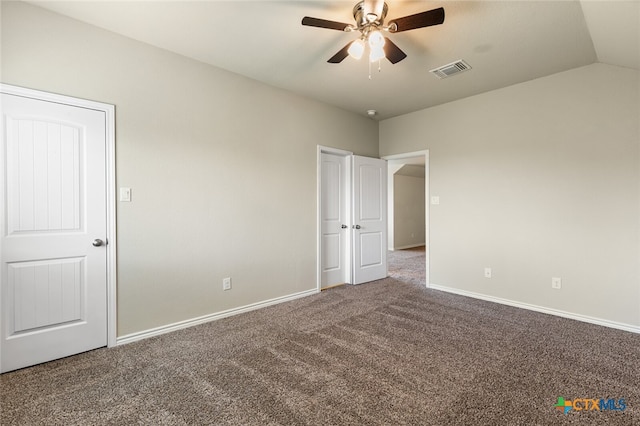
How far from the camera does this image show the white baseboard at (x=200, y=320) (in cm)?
260

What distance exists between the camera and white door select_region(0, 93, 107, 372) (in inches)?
83.0

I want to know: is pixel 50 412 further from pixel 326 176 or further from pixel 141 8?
pixel 326 176

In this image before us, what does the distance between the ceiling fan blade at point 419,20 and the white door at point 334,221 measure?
2344 millimetres

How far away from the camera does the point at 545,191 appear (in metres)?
3.36

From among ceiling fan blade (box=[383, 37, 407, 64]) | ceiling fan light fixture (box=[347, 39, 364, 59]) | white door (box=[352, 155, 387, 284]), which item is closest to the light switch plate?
A: ceiling fan light fixture (box=[347, 39, 364, 59])

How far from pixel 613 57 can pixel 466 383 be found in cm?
323

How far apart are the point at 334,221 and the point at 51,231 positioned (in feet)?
10.4

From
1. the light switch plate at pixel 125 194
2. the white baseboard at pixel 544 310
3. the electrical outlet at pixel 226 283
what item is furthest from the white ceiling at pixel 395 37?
the white baseboard at pixel 544 310

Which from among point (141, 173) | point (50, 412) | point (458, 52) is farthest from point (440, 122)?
point (50, 412)

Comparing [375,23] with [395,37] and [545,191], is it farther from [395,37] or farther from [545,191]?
[545,191]

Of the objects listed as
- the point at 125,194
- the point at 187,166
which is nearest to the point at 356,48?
the point at 187,166

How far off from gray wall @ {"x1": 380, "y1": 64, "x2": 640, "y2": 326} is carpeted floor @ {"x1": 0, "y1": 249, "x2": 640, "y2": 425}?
1.67 ft

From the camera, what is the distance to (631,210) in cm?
286

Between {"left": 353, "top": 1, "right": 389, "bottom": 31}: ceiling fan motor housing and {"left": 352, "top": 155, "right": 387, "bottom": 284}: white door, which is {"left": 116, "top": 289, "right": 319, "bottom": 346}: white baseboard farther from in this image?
{"left": 353, "top": 1, "right": 389, "bottom": 31}: ceiling fan motor housing
